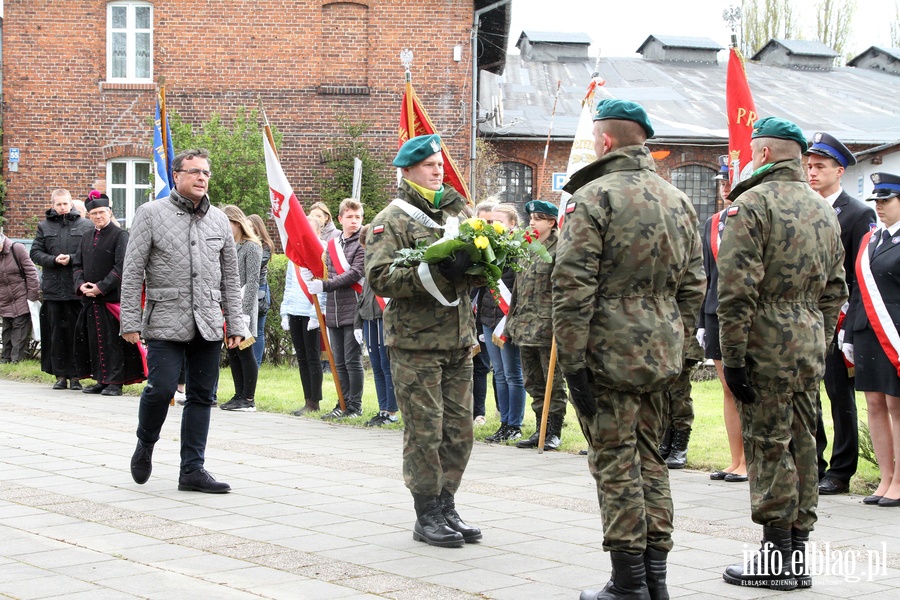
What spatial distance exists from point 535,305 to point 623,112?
4.38 metres

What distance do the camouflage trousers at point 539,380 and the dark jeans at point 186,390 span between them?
9.94 ft

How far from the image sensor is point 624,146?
503 cm

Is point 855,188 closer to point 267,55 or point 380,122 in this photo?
point 380,122

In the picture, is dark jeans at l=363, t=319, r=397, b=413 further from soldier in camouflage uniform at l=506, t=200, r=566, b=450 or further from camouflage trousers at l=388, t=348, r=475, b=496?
camouflage trousers at l=388, t=348, r=475, b=496

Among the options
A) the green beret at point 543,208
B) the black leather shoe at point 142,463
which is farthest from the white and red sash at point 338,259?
the black leather shoe at point 142,463

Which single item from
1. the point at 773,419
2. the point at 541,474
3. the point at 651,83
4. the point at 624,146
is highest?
the point at 651,83

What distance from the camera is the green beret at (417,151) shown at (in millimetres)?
6062

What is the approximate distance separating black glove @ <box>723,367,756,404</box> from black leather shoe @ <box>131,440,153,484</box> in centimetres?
401

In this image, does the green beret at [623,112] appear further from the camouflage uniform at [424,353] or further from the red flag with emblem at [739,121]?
the red flag with emblem at [739,121]

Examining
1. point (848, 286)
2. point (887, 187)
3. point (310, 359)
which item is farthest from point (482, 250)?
point (310, 359)

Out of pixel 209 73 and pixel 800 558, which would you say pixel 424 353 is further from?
pixel 209 73

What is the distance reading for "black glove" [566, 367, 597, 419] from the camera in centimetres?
474

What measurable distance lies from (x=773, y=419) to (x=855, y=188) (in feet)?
78.5

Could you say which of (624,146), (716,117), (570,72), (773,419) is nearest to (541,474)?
(773,419)
